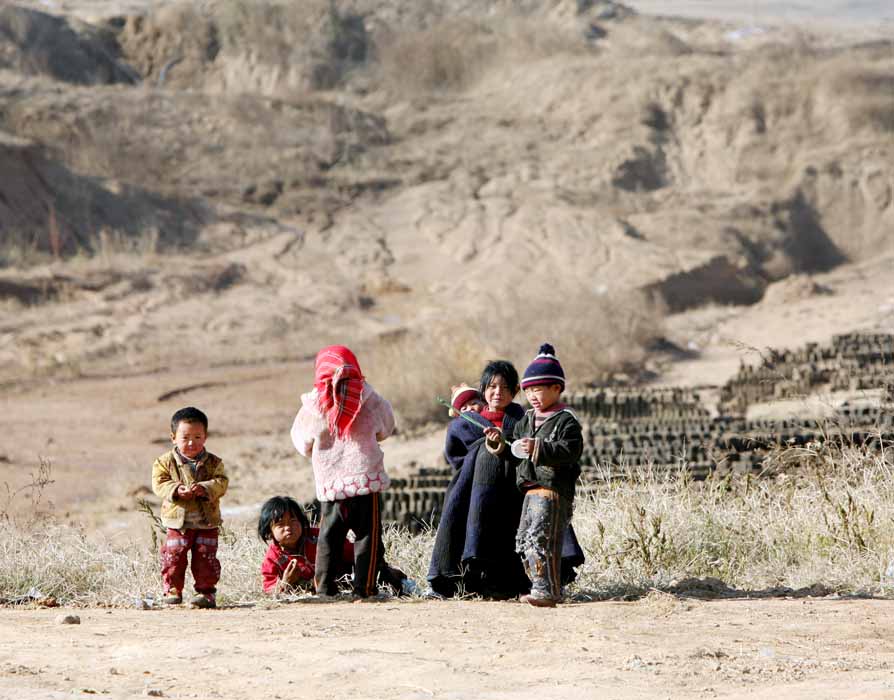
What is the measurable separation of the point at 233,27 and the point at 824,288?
2401 cm

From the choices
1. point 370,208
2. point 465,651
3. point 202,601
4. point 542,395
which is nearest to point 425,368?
point 202,601

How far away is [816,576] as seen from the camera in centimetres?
649

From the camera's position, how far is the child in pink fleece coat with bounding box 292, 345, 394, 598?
610 cm

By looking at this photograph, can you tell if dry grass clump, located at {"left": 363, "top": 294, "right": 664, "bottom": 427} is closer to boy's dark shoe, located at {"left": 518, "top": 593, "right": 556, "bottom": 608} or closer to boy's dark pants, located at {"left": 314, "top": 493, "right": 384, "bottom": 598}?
boy's dark pants, located at {"left": 314, "top": 493, "right": 384, "bottom": 598}

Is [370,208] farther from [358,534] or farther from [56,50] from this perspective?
[358,534]

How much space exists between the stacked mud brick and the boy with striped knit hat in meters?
1.77

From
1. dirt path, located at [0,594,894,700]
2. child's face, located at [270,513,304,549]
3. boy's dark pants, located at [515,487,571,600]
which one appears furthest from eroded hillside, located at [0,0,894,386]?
dirt path, located at [0,594,894,700]

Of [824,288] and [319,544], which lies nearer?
[319,544]

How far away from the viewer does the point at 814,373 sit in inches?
642

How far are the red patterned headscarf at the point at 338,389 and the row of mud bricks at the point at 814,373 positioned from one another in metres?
9.16

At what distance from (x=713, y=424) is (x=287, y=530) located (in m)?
7.80

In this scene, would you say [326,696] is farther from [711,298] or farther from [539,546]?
[711,298]

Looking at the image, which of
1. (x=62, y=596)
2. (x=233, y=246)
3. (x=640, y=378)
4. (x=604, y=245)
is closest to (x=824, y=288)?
(x=604, y=245)

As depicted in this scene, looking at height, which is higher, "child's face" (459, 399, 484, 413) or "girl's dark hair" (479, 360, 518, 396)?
"girl's dark hair" (479, 360, 518, 396)
